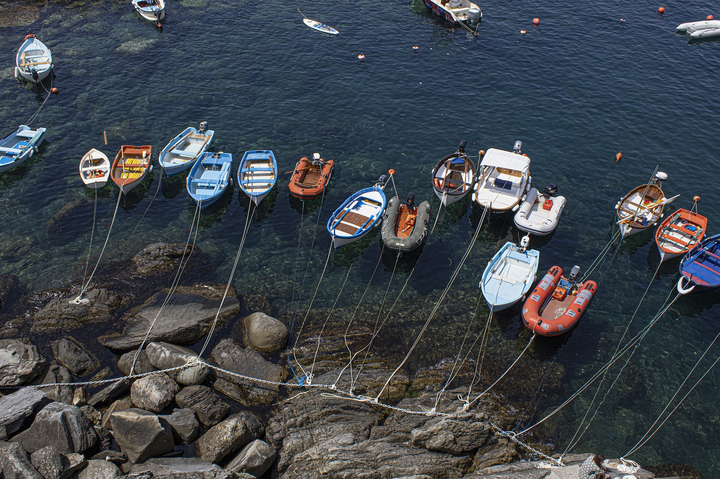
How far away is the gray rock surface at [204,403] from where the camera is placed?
913 inches

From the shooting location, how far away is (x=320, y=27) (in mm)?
59719

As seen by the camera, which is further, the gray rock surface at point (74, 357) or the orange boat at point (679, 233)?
the orange boat at point (679, 233)

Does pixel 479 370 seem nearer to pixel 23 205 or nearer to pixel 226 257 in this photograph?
pixel 226 257

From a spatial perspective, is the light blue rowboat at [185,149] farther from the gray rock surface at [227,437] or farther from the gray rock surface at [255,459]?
the gray rock surface at [255,459]

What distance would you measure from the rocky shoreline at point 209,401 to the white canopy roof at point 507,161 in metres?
15.8

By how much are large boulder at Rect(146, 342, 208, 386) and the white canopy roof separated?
23.5 metres

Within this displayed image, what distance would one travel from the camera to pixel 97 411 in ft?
76.7

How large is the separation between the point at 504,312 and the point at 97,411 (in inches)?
872

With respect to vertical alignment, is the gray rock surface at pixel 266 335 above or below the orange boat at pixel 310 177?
below

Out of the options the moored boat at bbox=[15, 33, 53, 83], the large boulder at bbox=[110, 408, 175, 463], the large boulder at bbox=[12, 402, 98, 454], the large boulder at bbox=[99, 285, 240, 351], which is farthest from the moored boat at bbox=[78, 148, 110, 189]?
the large boulder at bbox=[110, 408, 175, 463]

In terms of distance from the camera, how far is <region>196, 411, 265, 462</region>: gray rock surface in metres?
21.2

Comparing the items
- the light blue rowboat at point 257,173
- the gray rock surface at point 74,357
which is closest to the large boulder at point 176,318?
the gray rock surface at point 74,357

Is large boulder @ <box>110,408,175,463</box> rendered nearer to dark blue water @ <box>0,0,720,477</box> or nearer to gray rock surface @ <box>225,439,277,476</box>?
gray rock surface @ <box>225,439,277,476</box>

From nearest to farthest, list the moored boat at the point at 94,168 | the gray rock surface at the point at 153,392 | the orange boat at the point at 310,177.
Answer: the gray rock surface at the point at 153,392 → the orange boat at the point at 310,177 → the moored boat at the point at 94,168
